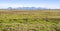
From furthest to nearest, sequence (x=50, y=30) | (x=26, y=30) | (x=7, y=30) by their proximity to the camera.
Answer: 1. (x=50, y=30)
2. (x=26, y=30)
3. (x=7, y=30)

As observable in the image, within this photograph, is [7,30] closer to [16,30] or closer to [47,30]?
[16,30]

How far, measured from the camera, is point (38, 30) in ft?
75.7

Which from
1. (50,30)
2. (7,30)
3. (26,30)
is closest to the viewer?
(7,30)

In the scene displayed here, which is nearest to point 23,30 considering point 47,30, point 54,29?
point 47,30

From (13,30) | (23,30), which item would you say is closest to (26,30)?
(23,30)

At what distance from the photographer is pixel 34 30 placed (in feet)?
74.2

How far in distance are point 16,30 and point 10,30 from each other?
32.4 inches

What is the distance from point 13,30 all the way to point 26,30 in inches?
76.8

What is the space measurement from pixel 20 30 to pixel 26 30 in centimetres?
96

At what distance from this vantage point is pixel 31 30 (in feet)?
73.6

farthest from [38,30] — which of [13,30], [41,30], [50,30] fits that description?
[13,30]

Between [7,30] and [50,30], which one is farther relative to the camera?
[50,30]

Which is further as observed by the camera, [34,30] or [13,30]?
[34,30]

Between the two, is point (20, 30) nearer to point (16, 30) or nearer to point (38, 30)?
point (16, 30)
